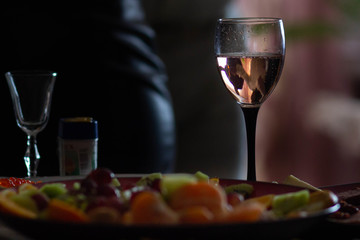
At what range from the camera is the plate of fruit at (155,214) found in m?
0.43

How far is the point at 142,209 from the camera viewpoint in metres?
0.45

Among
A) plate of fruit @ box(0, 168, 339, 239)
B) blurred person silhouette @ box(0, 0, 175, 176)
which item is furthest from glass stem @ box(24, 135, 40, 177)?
blurred person silhouette @ box(0, 0, 175, 176)

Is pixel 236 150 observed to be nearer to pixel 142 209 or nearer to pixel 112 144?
pixel 112 144

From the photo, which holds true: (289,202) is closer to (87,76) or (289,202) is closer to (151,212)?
(151,212)

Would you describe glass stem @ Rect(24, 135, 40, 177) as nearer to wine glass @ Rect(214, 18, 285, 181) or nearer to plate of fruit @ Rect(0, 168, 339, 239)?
wine glass @ Rect(214, 18, 285, 181)

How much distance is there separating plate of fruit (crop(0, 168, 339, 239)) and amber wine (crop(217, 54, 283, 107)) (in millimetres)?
297

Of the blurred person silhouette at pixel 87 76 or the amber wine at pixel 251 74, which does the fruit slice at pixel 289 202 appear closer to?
the amber wine at pixel 251 74

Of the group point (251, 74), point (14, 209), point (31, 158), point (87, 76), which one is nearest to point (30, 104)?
Answer: point (31, 158)

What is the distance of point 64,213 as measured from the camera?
1.49 ft

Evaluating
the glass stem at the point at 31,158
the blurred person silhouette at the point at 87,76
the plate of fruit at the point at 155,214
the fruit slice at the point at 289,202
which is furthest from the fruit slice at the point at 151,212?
the blurred person silhouette at the point at 87,76

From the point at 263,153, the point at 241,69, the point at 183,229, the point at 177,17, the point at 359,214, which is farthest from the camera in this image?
the point at 263,153

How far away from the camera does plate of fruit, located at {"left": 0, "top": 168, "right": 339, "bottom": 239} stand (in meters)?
0.43

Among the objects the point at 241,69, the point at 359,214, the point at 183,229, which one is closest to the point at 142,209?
the point at 183,229

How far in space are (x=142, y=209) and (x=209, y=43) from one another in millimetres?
1969
